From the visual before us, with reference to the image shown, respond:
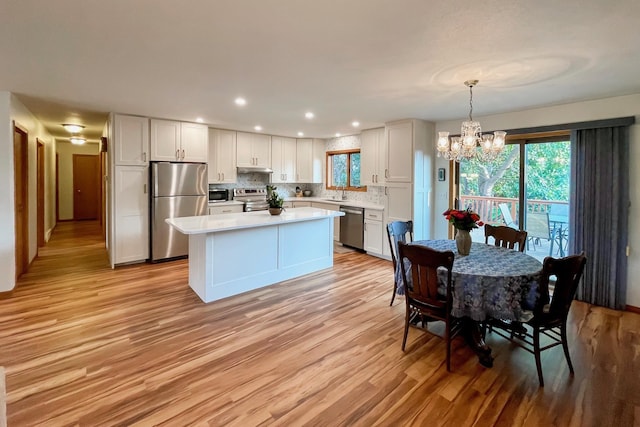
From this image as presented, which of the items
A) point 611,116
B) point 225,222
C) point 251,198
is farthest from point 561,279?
point 251,198

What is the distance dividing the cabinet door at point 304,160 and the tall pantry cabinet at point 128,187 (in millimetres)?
3115

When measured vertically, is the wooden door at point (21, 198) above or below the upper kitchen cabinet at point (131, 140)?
below

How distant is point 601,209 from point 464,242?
2090 millimetres

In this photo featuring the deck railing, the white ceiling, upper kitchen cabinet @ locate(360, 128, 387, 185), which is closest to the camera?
the white ceiling

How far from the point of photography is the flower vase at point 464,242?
9.08 ft

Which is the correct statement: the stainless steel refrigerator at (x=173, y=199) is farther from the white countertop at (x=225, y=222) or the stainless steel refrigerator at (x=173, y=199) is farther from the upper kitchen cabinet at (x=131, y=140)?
A: the white countertop at (x=225, y=222)

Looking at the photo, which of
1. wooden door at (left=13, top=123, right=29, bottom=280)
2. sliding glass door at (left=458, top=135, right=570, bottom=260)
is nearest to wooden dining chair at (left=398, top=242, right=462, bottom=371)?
sliding glass door at (left=458, top=135, right=570, bottom=260)

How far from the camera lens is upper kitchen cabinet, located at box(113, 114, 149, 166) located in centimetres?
466

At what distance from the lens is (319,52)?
7.77 ft

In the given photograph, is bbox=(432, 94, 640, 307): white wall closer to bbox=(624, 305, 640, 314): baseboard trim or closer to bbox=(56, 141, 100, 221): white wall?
bbox=(624, 305, 640, 314): baseboard trim

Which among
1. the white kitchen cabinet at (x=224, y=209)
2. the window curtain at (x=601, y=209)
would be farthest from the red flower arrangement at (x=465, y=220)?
the white kitchen cabinet at (x=224, y=209)

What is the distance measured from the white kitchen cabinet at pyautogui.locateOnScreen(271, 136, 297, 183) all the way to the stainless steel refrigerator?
1.70 m

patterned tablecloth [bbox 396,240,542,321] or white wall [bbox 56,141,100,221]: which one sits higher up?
white wall [bbox 56,141,100,221]

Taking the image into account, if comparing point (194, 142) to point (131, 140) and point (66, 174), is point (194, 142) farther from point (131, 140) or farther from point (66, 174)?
point (66, 174)
